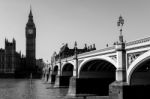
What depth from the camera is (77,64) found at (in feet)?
165

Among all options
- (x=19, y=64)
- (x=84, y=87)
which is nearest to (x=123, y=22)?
(x=84, y=87)

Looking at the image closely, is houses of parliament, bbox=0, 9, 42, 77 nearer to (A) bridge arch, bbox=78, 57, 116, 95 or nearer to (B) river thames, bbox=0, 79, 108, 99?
(B) river thames, bbox=0, 79, 108, 99

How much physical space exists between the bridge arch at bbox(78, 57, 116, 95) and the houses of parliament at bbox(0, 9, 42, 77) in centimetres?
10476

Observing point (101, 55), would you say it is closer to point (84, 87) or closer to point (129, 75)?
point (129, 75)

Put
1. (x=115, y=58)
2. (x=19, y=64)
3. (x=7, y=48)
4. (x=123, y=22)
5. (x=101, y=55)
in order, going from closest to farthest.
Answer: (x=123, y=22), (x=115, y=58), (x=101, y=55), (x=7, y=48), (x=19, y=64)

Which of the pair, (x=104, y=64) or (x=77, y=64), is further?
(x=77, y=64)

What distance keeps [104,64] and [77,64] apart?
21.7 feet

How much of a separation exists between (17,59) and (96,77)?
402 ft

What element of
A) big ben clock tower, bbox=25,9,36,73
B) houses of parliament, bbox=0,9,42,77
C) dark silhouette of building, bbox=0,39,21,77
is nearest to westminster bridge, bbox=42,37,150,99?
houses of parliament, bbox=0,9,42,77

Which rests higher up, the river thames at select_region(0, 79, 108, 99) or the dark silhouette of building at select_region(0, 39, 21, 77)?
the dark silhouette of building at select_region(0, 39, 21, 77)

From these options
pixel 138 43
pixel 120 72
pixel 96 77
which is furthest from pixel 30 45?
pixel 138 43

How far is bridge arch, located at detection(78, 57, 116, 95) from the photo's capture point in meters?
45.9

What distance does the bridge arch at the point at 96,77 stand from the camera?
4594cm

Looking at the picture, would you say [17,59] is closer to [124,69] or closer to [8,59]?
[8,59]
